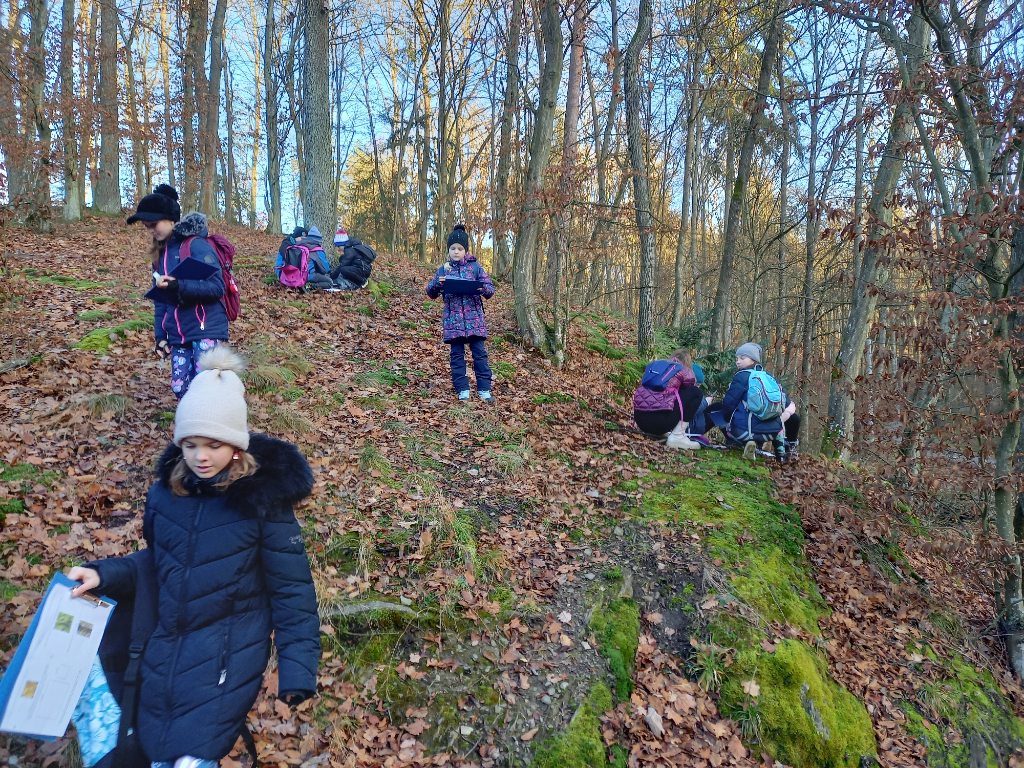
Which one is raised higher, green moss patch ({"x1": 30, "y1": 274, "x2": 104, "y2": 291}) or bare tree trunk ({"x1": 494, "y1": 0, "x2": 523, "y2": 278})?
bare tree trunk ({"x1": 494, "y1": 0, "x2": 523, "y2": 278})

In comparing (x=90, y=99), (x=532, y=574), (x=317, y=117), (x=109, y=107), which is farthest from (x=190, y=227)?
(x=109, y=107)

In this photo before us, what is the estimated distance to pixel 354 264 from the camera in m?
10.8

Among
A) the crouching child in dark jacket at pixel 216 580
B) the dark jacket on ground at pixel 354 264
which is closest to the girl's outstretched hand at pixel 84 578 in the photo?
the crouching child in dark jacket at pixel 216 580

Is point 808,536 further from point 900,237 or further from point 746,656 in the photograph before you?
point 900,237

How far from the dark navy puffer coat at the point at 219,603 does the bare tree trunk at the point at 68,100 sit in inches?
471

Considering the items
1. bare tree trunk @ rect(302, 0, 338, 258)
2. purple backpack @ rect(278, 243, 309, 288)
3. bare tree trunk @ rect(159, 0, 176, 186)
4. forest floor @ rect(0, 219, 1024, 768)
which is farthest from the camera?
bare tree trunk @ rect(159, 0, 176, 186)

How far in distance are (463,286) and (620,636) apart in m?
4.30

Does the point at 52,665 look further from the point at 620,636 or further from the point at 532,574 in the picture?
the point at 620,636

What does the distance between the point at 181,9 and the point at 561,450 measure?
57.9 ft

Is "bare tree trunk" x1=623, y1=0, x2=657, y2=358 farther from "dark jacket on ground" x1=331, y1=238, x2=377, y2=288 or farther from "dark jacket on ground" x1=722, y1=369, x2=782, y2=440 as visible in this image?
"dark jacket on ground" x1=331, y1=238, x2=377, y2=288

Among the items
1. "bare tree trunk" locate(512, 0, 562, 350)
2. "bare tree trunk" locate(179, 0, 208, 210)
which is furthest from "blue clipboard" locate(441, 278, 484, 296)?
"bare tree trunk" locate(179, 0, 208, 210)

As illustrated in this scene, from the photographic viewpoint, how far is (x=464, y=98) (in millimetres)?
20812

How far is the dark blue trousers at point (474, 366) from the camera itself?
7312mm

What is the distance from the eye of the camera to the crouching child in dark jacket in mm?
2043
